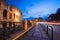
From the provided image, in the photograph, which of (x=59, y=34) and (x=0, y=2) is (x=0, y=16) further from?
(x=59, y=34)

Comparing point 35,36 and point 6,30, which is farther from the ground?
point 6,30

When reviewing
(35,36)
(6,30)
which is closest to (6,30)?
(6,30)

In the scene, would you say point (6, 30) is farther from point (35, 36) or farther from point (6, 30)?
point (35, 36)

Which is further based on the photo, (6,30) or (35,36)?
(35,36)

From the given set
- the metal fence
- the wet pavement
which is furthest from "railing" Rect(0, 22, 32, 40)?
the wet pavement

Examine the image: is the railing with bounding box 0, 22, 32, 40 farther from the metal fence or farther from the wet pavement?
the wet pavement

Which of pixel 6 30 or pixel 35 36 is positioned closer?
pixel 6 30

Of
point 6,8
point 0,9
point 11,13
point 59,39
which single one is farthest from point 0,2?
point 59,39

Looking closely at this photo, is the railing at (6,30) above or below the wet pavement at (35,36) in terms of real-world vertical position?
above

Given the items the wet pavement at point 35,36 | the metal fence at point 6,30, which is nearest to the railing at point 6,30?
the metal fence at point 6,30

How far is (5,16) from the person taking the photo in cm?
2498

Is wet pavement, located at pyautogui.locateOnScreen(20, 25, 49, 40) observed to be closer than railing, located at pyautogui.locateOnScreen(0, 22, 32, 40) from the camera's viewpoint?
No

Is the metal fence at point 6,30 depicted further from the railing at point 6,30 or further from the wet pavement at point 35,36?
the wet pavement at point 35,36

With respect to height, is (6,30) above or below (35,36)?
above
